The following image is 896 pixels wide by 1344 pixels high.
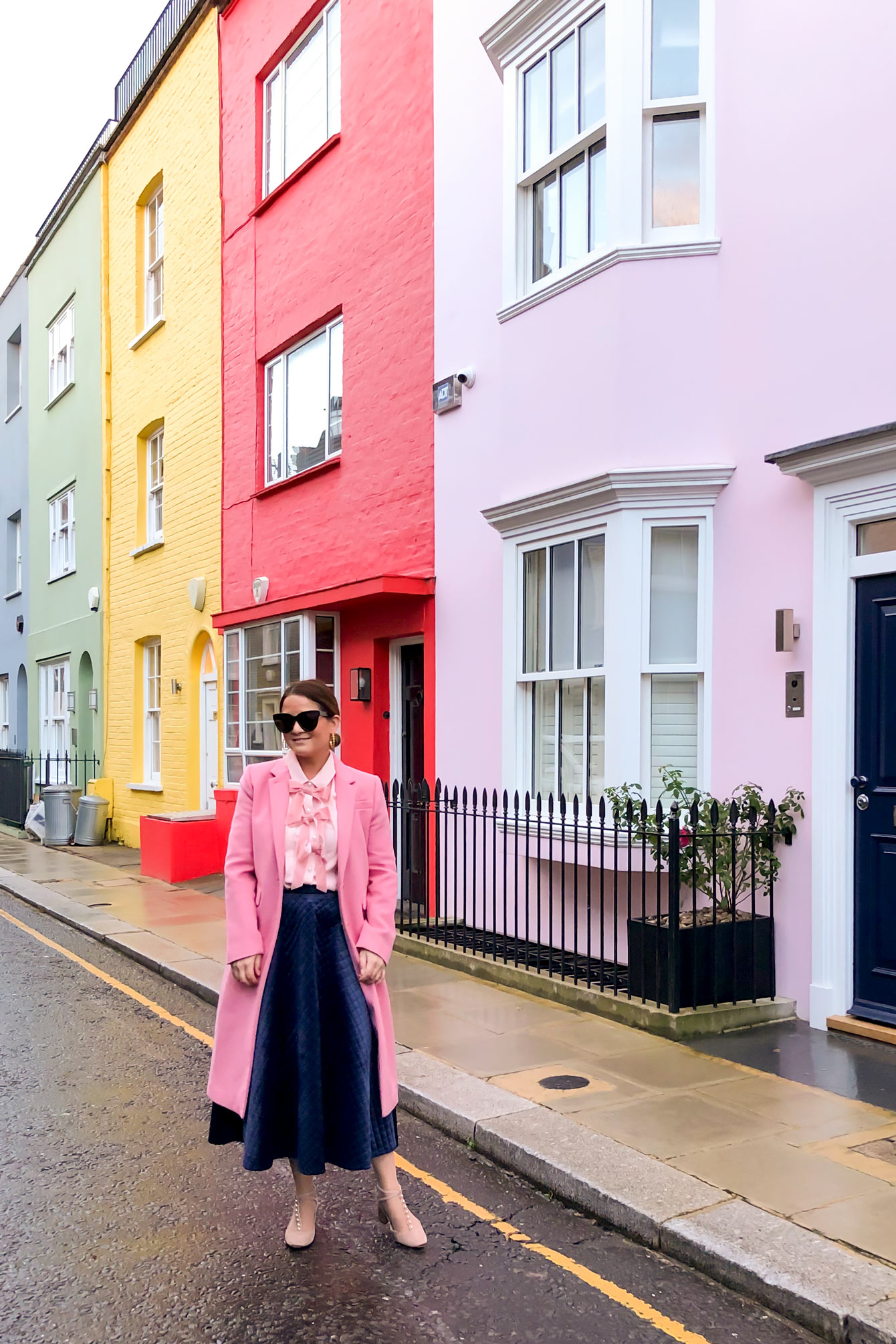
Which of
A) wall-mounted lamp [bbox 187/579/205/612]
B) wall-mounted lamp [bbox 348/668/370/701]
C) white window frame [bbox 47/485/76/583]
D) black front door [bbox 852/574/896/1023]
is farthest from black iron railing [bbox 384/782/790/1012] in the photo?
white window frame [bbox 47/485/76/583]

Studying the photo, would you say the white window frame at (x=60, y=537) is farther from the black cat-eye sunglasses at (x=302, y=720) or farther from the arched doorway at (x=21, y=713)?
the black cat-eye sunglasses at (x=302, y=720)

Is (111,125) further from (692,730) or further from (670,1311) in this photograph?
(670,1311)

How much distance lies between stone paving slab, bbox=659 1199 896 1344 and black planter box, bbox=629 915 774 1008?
2436mm

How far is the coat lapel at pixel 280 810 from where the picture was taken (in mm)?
3877

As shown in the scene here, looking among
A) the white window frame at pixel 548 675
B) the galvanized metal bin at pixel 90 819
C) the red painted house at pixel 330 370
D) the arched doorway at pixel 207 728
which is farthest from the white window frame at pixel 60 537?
the white window frame at pixel 548 675

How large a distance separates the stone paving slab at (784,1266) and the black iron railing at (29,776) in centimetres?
1696

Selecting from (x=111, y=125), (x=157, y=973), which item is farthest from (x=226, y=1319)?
(x=111, y=125)

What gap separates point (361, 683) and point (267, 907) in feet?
25.1

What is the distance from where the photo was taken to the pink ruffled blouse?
3.87 m

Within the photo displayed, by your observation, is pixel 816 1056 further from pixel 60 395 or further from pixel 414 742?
pixel 60 395

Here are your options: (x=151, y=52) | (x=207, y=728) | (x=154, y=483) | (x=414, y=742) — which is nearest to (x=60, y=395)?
(x=154, y=483)

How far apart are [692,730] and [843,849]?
4.31ft

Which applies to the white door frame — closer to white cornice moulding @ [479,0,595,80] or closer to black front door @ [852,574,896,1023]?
white cornice moulding @ [479,0,595,80]

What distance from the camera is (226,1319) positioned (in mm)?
3475
